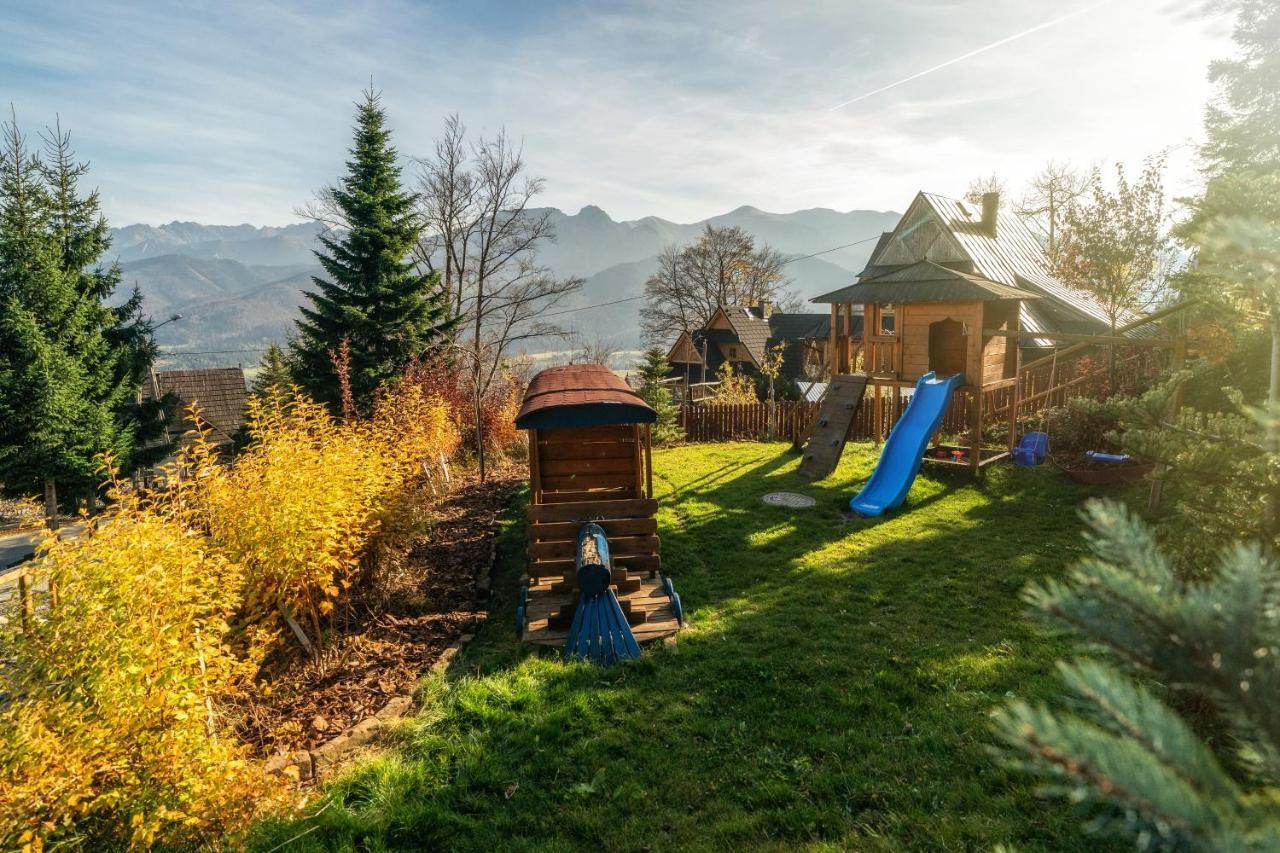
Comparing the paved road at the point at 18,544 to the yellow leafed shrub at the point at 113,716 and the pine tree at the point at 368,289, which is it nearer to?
the pine tree at the point at 368,289

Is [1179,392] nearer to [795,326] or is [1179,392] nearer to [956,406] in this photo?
[956,406]

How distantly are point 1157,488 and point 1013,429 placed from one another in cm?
349

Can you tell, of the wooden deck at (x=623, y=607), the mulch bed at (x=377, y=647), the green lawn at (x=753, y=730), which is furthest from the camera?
the wooden deck at (x=623, y=607)

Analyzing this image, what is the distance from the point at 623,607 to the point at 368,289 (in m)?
15.3

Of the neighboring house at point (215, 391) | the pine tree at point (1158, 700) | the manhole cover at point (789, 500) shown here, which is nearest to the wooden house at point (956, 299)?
the manhole cover at point (789, 500)

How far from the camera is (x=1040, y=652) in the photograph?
6023 millimetres

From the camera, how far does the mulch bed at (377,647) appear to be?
17.4 ft

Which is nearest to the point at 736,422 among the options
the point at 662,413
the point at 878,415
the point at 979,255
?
→ the point at 662,413

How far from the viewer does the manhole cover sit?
454 inches

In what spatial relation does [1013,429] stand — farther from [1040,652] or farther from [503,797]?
[503,797]

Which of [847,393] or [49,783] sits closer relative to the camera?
[49,783]

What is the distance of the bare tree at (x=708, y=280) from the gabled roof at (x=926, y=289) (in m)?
32.7

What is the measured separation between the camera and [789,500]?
39.0 ft

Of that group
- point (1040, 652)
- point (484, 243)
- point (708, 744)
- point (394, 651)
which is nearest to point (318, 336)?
point (484, 243)
